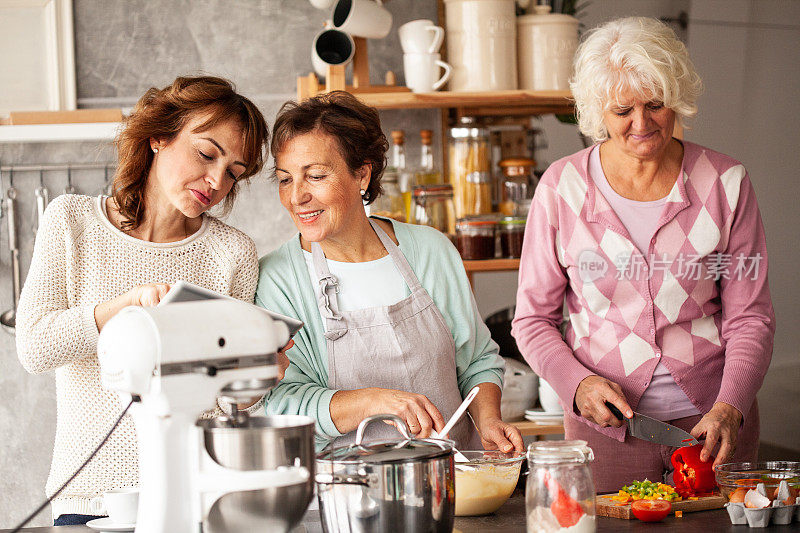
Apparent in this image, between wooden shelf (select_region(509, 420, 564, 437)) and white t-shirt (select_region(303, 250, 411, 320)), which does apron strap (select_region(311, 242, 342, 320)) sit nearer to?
white t-shirt (select_region(303, 250, 411, 320))

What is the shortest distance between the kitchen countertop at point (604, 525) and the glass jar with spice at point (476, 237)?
1.43 metres

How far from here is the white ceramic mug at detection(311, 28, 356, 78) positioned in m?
2.78

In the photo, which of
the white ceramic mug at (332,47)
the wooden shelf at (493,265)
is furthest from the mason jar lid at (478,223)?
the white ceramic mug at (332,47)

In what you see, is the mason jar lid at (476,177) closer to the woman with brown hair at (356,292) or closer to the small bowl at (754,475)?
the woman with brown hair at (356,292)

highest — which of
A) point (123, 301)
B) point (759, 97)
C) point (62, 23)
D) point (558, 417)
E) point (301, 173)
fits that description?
point (62, 23)

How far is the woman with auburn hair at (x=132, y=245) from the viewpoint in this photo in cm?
176

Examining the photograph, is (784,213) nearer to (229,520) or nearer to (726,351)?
(726,351)

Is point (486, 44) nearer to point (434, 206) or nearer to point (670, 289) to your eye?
point (434, 206)

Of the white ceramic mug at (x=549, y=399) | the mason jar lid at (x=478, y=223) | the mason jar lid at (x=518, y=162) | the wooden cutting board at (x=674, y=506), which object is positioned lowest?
the white ceramic mug at (x=549, y=399)

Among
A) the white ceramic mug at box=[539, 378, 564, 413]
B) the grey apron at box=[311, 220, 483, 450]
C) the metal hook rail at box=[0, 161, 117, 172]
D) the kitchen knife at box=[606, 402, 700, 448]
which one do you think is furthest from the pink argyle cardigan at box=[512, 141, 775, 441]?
the metal hook rail at box=[0, 161, 117, 172]

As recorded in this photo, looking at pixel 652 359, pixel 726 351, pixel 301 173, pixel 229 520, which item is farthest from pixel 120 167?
pixel 726 351

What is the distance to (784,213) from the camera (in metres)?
3.47

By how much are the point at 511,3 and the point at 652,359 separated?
1.37m

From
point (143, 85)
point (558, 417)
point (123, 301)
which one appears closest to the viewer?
point (123, 301)
